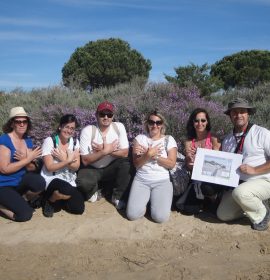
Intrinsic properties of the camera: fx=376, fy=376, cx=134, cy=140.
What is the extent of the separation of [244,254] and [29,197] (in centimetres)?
305

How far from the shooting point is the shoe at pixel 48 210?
536 cm

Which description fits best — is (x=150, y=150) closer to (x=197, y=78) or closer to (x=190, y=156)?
(x=190, y=156)

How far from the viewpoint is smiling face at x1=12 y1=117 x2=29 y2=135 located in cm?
531

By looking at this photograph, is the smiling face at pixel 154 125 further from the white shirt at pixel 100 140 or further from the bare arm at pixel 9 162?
the bare arm at pixel 9 162

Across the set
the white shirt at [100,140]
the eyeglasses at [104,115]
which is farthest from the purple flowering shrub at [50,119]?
the eyeglasses at [104,115]

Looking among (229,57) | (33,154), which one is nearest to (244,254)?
(33,154)

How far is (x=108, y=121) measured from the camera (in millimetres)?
5590

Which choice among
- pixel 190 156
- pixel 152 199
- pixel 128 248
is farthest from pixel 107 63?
pixel 128 248

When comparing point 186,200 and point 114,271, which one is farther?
point 186,200

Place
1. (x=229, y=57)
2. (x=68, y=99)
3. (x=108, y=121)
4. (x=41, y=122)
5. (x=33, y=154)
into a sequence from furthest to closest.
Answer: (x=229, y=57) → (x=68, y=99) → (x=41, y=122) → (x=108, y=121) → (x=33, y=154)

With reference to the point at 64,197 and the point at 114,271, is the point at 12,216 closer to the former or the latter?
the point at 64,197

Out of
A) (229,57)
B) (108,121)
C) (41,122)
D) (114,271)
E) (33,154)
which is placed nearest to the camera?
(114,271)

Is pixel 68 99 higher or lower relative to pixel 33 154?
higher

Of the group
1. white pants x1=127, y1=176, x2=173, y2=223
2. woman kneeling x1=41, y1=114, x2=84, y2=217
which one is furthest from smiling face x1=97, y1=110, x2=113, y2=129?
white pants x1=127, y1=176, x2=173, y2=223
